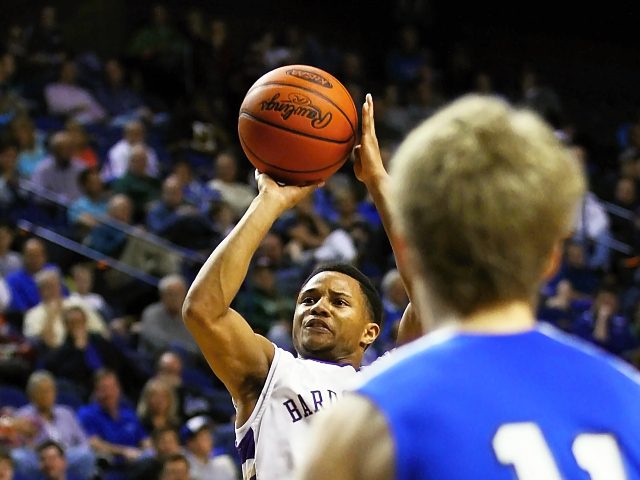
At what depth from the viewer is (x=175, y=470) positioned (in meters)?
7.06

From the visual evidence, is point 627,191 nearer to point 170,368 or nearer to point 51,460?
point 170,368

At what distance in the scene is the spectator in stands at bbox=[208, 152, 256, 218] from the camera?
1070cm

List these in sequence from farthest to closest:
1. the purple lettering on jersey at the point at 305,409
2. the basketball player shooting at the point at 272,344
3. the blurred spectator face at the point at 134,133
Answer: the blurred spectator face at the point at 134,133 < the purple lettering on jersey at the point at 305,409 < the basketball player shooting at the point at 272,344

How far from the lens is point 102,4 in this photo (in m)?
14.2

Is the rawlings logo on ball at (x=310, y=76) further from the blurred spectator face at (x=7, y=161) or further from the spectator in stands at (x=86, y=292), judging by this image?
the blurred spectator face at (x=7, y=161)

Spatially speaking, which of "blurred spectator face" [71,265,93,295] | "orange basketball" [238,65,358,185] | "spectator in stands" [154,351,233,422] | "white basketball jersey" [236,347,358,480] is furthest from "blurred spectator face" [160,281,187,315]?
"white basketball jersey" [236,347,358,480]

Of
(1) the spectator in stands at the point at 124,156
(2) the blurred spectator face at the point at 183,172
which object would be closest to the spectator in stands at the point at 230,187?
(2) the blurred spectator face at the point at 183,172

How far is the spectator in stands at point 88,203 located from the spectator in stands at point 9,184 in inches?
16.7

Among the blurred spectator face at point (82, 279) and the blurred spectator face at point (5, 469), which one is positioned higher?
the blurred spectator face at point (5, 469)

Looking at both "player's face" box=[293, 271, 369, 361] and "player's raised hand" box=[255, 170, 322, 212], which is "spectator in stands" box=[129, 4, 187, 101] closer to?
"player's face" box=[293, 271, 369, 361]

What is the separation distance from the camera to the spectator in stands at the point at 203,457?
757 centimetres

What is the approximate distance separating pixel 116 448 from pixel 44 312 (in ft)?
3.75

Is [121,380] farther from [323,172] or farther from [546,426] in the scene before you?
[546,426]

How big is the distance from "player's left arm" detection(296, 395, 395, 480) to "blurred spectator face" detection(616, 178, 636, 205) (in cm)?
1140
